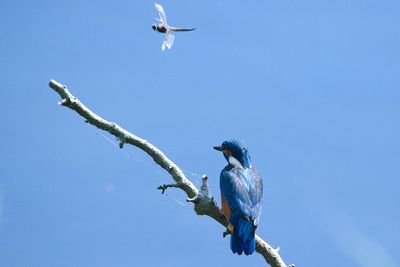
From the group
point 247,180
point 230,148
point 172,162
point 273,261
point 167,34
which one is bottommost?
point 273,261

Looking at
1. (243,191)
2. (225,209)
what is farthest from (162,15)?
(225,209)

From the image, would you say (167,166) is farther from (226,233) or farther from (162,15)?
(162,15)

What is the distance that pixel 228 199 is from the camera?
25.3 feet

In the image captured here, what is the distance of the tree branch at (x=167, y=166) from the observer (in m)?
6.83

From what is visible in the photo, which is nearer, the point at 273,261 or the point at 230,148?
the point at 273,261

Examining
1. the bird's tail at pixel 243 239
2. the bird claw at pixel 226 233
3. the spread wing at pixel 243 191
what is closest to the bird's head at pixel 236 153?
the spread wing at pixel 243 191

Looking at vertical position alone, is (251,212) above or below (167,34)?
below

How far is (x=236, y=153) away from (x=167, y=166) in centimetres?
161

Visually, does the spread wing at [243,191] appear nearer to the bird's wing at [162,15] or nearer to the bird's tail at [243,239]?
the bird's tail at [243,239]

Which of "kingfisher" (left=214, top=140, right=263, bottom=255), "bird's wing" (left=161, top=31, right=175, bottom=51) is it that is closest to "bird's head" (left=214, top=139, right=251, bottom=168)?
"kingfisher" (left=214, top=140, right=263, bottom=255)

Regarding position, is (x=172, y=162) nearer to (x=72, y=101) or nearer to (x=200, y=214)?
(x=200, y=214)

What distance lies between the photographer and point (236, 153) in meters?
8.45

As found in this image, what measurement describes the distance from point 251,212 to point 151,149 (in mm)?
1316

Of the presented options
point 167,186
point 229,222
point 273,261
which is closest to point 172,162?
point 167,186
